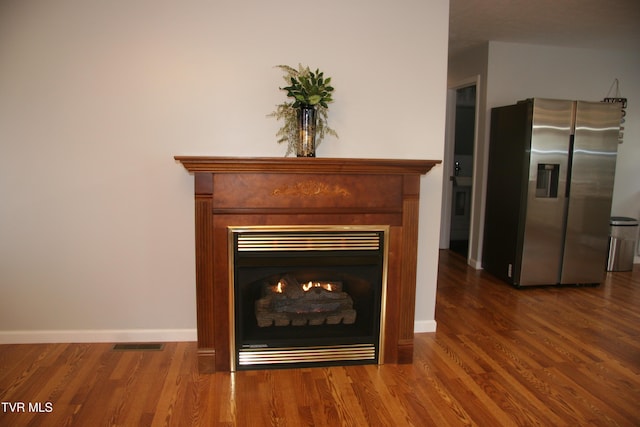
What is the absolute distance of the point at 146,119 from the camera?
2.60m

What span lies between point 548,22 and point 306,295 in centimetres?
325

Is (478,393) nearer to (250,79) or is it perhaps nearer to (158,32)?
(250,79)

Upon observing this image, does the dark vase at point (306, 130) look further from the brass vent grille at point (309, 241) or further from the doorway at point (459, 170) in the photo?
the doorway at point (459, 170)

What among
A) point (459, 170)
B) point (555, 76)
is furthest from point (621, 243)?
point (459, 170)

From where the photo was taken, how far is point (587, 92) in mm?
4629

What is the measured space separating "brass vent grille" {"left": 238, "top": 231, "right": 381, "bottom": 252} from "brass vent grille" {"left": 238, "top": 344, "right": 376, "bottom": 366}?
1.99 ft

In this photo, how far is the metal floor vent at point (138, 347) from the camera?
2.65 meters

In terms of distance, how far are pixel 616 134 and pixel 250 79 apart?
140 inches

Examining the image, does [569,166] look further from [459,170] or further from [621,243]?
[459,170]

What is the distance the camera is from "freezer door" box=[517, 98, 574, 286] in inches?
153

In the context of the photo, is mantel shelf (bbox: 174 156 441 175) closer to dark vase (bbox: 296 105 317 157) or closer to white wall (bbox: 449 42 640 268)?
dark vase (bbox: 296 105 317 157)

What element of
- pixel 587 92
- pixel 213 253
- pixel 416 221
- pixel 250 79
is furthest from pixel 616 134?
pixel 213 253

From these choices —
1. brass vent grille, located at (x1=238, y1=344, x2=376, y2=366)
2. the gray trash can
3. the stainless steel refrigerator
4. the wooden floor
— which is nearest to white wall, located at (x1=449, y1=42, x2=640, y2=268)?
the stainless steel refrigerator

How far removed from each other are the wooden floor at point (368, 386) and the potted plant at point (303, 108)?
1.34m
